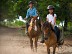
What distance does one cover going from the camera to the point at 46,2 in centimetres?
2181

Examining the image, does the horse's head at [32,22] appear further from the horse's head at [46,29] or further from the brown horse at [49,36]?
the horse's head at [46,29]

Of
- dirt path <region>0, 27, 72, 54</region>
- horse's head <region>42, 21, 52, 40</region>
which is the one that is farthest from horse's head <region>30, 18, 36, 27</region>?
horse's head <region>42, 21, 52, 40</region>

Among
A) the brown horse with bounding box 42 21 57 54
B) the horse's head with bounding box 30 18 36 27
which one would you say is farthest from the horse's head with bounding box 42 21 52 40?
the horse's head with bounding box 30 18 36 27

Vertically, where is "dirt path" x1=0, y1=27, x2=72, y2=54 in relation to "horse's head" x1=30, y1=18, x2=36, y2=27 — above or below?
below

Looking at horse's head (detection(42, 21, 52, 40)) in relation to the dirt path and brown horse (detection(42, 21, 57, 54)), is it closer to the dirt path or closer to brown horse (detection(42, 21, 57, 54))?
brown horse (detection(42, 21, 57, 54))

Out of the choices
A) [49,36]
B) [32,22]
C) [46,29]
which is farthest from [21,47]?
[46,29]

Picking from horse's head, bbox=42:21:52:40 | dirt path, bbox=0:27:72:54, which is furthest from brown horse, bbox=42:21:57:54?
dirt path, bbox=0:27:72:54

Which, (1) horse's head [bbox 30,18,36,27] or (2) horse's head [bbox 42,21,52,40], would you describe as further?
(1) horse's head [bbox 30,18,36,27]

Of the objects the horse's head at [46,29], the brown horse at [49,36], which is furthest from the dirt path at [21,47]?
the horse's head at [46,29]

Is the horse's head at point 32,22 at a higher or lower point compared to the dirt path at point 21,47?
higher

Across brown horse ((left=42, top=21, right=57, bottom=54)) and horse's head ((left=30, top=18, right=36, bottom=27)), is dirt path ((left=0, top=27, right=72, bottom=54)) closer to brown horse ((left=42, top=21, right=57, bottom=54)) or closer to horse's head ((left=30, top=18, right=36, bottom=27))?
horse's head ((left=30, top=18, right=36, bottom=27))

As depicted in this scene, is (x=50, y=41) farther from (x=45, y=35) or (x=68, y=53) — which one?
(x=68, y=53)

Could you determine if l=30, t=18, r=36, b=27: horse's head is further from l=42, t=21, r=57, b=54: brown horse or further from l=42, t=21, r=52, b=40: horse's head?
l=42, t=21, r=52, b=40: horse's head

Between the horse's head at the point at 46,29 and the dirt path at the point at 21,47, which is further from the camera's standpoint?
the dirt path at the point at 21,47
